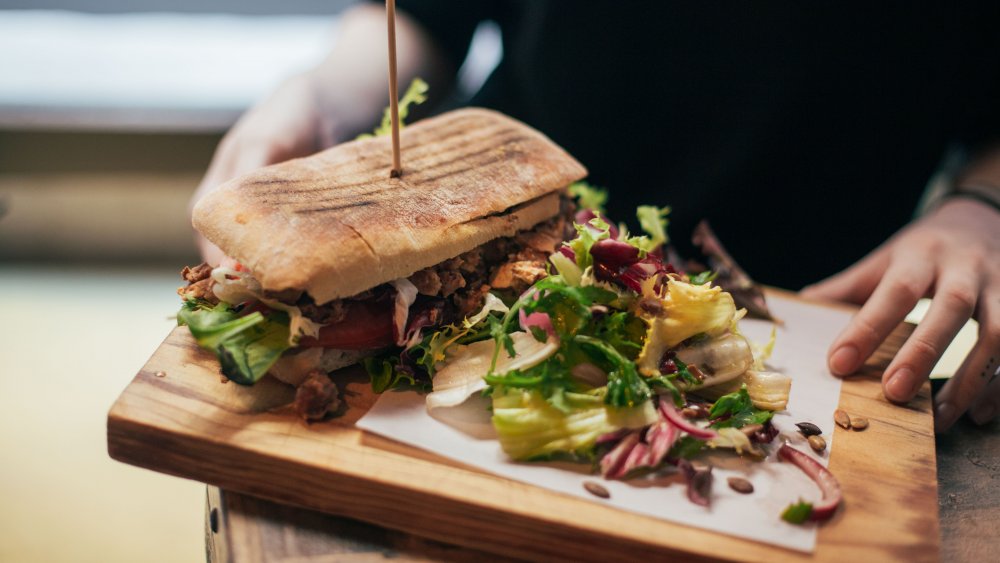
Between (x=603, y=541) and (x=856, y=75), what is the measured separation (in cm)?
212

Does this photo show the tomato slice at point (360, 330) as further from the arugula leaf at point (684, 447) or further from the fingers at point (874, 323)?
the fingers at point (874, 323)

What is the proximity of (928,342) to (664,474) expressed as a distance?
34.1 inches

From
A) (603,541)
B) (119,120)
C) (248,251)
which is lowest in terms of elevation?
(119,120)

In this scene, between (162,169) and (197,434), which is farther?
(162,169)

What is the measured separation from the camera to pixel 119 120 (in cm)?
512

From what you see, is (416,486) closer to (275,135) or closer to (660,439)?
(660,439)

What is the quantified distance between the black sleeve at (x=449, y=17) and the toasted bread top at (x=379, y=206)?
0.93 metres

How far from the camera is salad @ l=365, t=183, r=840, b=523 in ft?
5.70

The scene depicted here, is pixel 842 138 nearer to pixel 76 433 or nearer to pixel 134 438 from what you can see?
pixel 134 438

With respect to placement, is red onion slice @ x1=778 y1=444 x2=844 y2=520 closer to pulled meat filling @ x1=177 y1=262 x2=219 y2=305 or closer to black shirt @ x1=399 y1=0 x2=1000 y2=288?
pulled meat filling @ x1=177 y1=262 x2=219 y2=305

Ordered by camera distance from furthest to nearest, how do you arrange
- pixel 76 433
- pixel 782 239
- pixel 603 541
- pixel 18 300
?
pixel 18 300
pixel 76 433
pixel 782 239
pixel 603 541

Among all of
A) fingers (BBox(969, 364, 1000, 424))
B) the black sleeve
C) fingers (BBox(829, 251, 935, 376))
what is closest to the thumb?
fingers (BBox(829, 251, 935, 376))

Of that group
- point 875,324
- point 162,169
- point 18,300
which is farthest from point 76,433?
point 875,324

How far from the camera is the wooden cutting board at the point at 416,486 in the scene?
5.16ft
